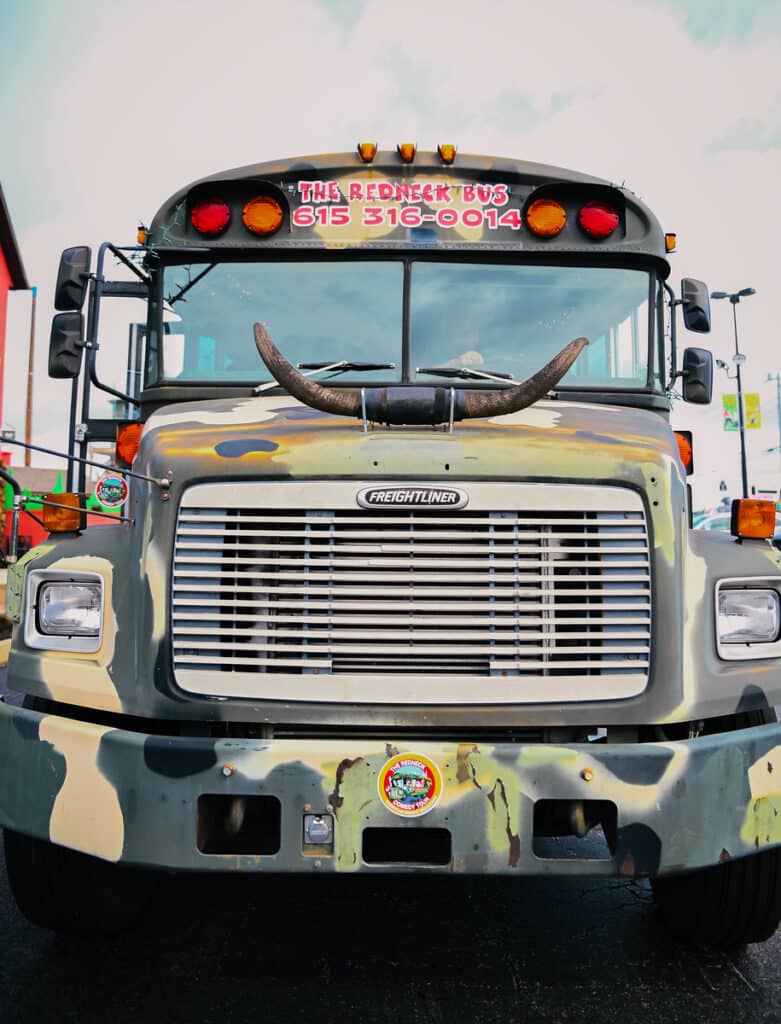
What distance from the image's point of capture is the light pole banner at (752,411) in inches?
1214

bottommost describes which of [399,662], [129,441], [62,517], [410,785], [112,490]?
[410,785]

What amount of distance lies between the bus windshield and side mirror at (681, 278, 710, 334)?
24 cm

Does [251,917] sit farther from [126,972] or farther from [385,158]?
[385,158]

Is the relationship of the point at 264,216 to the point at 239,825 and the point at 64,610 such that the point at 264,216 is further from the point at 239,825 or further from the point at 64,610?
the point at 239,825

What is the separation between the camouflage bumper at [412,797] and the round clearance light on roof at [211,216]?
215cm

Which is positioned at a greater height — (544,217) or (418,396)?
(544,217)

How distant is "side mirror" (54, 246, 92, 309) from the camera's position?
373cm

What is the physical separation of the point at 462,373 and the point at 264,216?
3.47 ft

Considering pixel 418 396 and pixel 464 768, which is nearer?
pixel 464 768

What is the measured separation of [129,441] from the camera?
349cm

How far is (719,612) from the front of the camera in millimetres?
2617

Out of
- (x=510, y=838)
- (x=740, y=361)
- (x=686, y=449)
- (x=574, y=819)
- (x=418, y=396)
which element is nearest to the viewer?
(x=510, y=838)

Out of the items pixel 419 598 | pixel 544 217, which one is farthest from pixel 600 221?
pixel 419 598

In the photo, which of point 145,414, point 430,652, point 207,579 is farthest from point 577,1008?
point 145,414
